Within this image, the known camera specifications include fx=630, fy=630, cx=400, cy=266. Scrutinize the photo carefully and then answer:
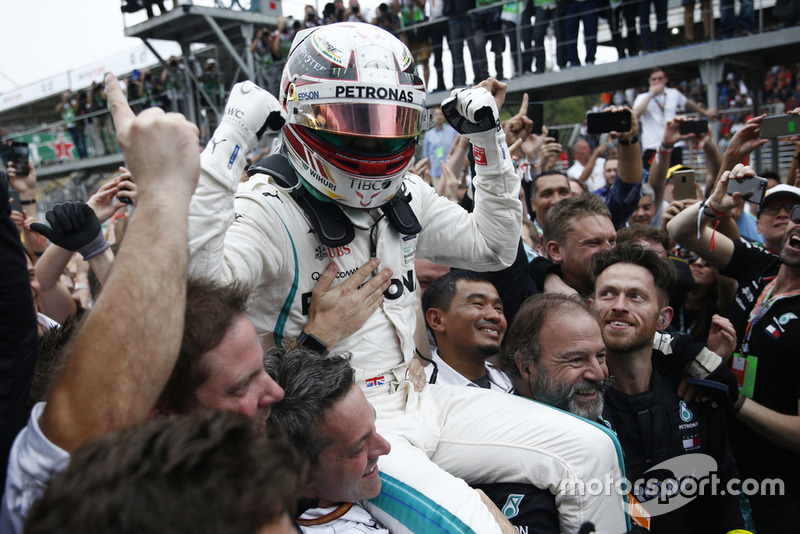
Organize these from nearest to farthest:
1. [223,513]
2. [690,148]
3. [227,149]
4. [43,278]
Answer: [223,513] → [227,149] → [43,278] → [690,148]

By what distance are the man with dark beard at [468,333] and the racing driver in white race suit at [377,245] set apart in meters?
0.54

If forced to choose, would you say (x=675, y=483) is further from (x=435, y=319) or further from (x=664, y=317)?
(x=435, y=319)

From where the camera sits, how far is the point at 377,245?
2529 mm

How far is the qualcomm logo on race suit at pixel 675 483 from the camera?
280cm

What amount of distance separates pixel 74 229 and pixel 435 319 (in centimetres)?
179

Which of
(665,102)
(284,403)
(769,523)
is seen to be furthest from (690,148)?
(284,403)

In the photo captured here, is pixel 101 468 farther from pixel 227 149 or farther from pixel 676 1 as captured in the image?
pixel 676 1

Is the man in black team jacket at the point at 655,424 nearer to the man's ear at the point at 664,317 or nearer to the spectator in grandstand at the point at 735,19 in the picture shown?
the man's ear at the point at 664,317

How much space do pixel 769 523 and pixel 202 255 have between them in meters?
3.05

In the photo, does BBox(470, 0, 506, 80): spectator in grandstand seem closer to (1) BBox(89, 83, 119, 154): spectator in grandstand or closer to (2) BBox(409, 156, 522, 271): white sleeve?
(2) BBox(409, 156, 522, 271): white sleeve

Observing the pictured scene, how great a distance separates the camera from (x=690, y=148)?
1016cm

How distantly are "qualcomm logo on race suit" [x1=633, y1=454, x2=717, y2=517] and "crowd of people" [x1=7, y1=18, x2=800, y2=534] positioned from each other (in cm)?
2

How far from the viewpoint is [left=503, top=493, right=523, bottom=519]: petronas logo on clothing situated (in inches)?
92.7

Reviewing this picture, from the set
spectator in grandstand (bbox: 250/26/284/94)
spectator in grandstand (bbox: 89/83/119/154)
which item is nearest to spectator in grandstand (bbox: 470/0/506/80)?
spectator in grandstand (bbox: 250/26/284/94)
